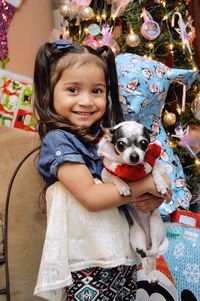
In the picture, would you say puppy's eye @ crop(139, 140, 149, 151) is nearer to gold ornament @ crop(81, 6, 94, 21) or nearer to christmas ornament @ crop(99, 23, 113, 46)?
christmas ornament @ crop(99, 23, 113, 46)

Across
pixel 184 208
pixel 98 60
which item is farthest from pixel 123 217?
pixel 184 208

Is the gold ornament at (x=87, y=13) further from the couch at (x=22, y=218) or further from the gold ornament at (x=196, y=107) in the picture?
the couch at (x=22, y=218)

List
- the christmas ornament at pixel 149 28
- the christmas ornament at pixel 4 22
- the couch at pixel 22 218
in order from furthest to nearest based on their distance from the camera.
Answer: the christmas ornament at pixel 4 22, the christmas ornament at pixel 149 28, the couch at pixel 22 218

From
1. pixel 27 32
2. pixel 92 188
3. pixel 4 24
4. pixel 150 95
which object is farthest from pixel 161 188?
pixel 27 32

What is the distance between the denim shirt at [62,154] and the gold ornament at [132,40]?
3.18 ft

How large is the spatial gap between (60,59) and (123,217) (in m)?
0.48

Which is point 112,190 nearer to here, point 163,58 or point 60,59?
point 60,59

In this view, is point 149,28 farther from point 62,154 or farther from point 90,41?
point 62,154

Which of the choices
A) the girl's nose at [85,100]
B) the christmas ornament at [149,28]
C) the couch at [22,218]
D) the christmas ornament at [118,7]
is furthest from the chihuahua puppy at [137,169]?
the christmas ornament at [118,7]

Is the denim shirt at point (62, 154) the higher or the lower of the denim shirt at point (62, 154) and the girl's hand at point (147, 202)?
the higher

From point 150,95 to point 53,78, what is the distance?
0.68 metres

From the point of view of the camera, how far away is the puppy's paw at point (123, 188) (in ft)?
3.41

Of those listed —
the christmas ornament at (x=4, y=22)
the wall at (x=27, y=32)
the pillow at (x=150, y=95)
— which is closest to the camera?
the pillow at (x=150, y=95)

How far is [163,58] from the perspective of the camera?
2.11 metres
